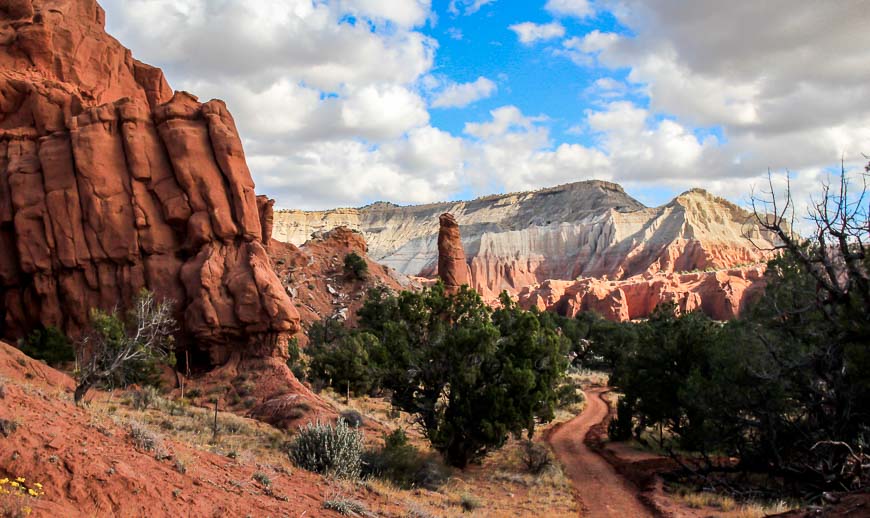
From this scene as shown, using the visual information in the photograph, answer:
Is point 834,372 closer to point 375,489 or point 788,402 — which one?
point 788,402

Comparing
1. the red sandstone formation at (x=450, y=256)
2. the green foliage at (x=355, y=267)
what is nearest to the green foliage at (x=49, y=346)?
the green foliage at (x=355, y=267)

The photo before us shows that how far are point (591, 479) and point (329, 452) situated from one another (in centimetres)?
936

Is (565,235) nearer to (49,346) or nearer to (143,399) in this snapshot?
(49,346)

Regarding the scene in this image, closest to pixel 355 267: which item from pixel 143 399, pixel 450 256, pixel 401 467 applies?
pixel 450 256

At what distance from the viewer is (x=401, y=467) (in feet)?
46.6

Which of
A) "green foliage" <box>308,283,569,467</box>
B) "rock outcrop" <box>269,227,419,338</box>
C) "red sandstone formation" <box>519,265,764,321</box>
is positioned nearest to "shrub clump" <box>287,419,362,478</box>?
"green foliage" <box>308,283,569,467</box>

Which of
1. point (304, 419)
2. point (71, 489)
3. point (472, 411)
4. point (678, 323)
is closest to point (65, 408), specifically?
point (71, 489)

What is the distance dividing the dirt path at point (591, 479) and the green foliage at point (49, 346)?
19479 millimetres

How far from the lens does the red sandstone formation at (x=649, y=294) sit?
8312 centimetres

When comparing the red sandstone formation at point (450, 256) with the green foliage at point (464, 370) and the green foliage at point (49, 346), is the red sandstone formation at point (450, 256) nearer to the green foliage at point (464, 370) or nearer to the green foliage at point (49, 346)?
the green foliage at point (49, 346)

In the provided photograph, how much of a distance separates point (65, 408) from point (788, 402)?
48.3 ft

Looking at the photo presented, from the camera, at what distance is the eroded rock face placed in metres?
24.6

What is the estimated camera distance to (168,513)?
6.89 m

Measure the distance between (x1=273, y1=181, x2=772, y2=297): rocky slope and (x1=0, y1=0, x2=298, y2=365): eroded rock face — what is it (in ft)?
310
